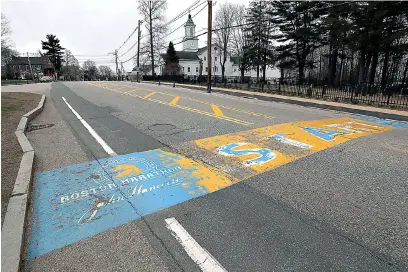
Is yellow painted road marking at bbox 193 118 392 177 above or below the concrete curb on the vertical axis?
above

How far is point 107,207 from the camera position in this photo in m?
3.38

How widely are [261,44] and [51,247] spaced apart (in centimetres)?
3999

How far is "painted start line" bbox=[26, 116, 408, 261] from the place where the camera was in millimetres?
3047

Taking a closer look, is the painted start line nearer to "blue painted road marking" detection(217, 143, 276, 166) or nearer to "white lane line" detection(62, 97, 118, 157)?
"blue painted road marking" detection(217, 143, 276, 166)

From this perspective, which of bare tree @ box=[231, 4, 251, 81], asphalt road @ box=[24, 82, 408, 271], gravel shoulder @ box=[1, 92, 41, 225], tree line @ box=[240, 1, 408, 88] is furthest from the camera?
bare tree @ box=[231, 4, 251, 81]

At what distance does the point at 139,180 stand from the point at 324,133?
556cm

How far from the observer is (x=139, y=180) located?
4164 millimetres

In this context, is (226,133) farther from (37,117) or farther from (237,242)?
(37,117)

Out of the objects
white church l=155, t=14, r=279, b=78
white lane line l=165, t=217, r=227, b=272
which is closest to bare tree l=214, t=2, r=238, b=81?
white church l=155, t=14, r=279, b=78

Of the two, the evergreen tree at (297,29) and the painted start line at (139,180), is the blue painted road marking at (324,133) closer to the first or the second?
the painted start line at (139,180)

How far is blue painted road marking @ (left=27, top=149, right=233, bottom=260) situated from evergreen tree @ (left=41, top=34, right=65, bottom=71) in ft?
299

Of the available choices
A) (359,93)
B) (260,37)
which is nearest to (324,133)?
(359,93)

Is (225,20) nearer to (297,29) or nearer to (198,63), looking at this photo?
(297,29)

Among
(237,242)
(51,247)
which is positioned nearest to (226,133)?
(237,242)
